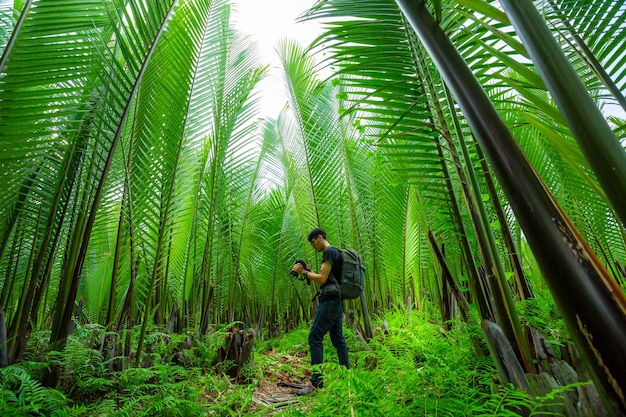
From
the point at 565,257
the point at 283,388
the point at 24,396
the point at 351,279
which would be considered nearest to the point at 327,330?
the point at 351,279

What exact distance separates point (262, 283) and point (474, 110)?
523 centimetres

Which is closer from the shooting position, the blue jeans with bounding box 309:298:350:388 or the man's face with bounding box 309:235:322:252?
the blue jeans with bounding box 309:298:350:388

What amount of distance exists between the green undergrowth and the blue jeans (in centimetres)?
22

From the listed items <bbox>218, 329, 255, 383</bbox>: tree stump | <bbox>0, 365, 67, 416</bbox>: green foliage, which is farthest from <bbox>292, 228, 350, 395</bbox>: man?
<bbox>0, 365, 67, 416</bbox>: green foliage

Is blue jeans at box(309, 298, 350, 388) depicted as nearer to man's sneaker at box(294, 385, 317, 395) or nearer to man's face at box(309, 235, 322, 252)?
man's sneaker at box(294, 385, 317, 395)

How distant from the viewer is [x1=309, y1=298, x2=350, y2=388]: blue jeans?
8.25 ft

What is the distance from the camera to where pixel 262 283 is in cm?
541

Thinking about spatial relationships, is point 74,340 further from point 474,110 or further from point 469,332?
point 474,110

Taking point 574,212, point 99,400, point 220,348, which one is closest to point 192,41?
point 99,400

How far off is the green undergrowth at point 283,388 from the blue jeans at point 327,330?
216 millimetres

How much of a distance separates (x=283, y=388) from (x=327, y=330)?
21.8 inches

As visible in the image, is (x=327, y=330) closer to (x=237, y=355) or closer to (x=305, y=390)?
(x=305, y=390)

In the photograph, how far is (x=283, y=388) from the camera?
101 inches

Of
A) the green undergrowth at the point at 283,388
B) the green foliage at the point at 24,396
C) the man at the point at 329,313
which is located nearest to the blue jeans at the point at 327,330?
the man at the point at 329,313
